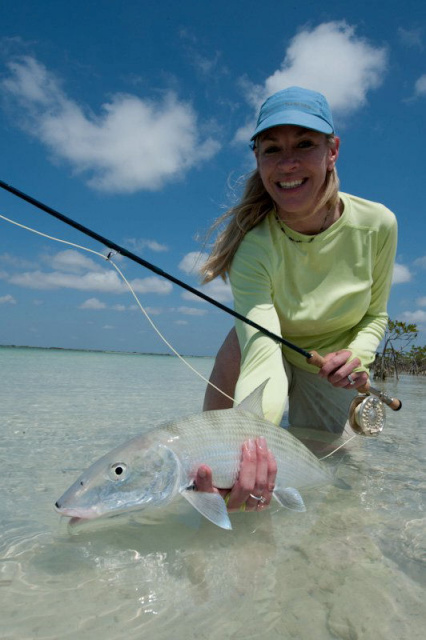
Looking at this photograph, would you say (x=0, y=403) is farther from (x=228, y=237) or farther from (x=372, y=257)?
(x=372, y=257)

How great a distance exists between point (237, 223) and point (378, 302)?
4.25 ft

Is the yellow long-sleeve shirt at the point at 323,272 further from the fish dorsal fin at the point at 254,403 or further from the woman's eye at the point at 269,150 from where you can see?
the fish dorsal fin at the point at 254,403

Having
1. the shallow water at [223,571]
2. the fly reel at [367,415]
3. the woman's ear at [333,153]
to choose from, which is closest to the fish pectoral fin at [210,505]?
the shallow water at [223,571]

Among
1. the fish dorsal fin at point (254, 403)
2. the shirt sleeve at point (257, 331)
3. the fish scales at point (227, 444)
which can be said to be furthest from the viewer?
the shirt sleeve at point (257, 331)

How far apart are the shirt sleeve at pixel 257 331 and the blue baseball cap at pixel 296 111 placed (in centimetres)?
79

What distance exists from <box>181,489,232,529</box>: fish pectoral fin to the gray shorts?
214 cm

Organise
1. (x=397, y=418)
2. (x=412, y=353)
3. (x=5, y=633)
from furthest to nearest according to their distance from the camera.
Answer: (x=412, y=353) → (x=397, y=418) → (x=5, y=633)

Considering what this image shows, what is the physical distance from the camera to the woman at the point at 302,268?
2.88 meters

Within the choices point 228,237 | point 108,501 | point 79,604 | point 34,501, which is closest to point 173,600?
point 79,604

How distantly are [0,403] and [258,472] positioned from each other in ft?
16.4

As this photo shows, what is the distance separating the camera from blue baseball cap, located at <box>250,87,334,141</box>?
109 inches

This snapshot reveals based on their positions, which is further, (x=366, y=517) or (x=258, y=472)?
(x=366, y=517)

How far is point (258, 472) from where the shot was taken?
2.08m

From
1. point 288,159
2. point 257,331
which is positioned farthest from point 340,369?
point 288,159
